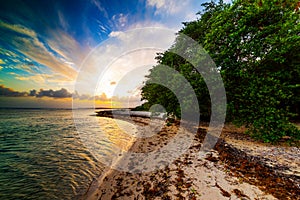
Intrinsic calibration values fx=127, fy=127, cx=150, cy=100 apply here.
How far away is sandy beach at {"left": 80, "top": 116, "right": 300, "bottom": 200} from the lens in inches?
166

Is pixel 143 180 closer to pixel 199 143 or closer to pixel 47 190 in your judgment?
pixel 47 190

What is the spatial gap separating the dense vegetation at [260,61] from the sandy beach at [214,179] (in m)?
2.26

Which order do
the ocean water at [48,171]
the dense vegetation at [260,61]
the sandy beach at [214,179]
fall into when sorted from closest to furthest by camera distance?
the sandy beach at [214,179] → the ocean water at [48,171] → the dense vegetation at [260,61]

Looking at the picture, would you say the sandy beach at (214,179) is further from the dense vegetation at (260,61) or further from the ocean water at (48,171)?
the dense vegetation at (260,61)

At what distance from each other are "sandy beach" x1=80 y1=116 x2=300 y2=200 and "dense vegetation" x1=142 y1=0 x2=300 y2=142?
89.0 inches

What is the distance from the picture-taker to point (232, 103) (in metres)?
10.3

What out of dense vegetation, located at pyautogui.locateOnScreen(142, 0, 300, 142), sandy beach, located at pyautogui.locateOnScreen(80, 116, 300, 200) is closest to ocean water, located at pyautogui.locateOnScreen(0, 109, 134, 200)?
sandy beach, located at pyautogui.locateOnScreen(80, 116, 300, 200)

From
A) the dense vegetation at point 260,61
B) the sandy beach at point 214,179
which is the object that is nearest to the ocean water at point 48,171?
the sandy beach at point 214,179

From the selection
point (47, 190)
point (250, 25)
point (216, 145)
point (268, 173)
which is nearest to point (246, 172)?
point (268, 173)

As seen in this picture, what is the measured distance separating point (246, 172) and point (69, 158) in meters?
10.8

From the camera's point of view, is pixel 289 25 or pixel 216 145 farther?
pixel 216 145

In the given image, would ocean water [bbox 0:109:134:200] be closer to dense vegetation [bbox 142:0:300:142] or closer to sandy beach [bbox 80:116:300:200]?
sandy beach [bbox 80:116:300:200]

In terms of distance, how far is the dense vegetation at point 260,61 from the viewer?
309 inches

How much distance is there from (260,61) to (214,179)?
8.56 metres
